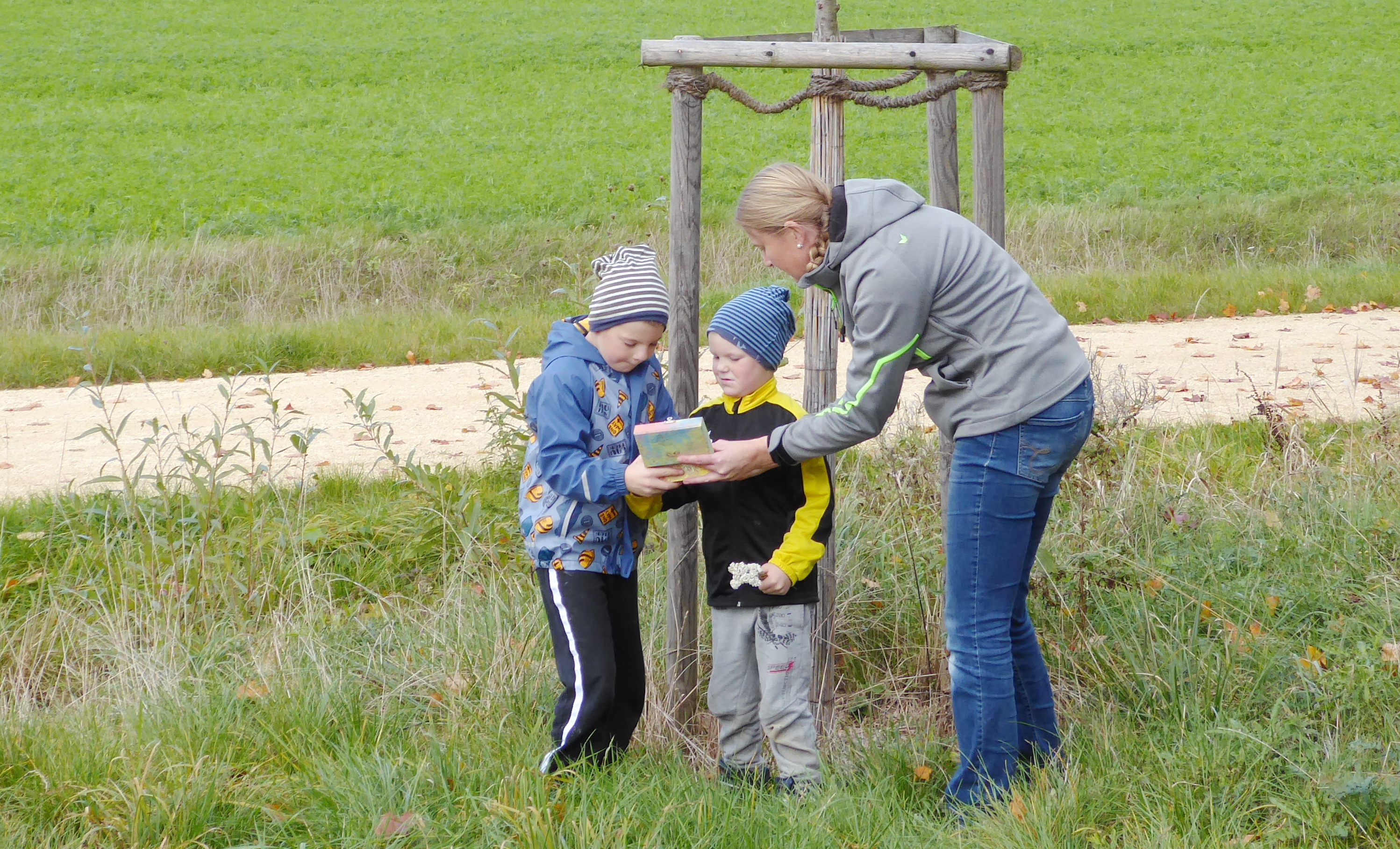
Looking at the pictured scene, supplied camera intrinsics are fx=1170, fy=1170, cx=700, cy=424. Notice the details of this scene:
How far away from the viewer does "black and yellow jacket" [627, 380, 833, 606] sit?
10.1 feet

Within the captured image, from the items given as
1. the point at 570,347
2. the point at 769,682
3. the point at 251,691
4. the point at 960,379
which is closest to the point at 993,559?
the point at 960,379

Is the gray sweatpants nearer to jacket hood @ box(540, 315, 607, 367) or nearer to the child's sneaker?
the child's sneaker

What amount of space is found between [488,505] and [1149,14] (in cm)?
3415

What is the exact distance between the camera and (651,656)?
12.2ft

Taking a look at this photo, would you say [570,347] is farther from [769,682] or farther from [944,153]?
[944,153]

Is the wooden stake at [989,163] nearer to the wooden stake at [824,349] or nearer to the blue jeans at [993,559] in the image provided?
the wooden stake at [824,349]

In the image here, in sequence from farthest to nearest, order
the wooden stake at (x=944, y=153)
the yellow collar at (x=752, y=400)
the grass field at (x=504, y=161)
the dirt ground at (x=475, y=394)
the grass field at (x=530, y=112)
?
the grass field at (x=530, y=112) → the grass field at (x=504, y=161) → the dirt ground at (x=475, y=394) → the wooden stake at (x=944, y=153) → the yellow collar at (x=752, y=400)

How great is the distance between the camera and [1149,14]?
33.9 m

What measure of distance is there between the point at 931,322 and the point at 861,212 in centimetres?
31

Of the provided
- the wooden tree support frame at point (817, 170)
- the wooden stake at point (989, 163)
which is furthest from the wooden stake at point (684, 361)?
the wooden stake at point (989, 163)

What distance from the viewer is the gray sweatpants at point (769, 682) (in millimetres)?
3076

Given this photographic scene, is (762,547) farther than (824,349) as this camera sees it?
No

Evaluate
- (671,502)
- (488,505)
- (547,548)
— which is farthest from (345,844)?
(488,505)

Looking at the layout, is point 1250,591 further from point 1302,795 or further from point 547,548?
point 547,548
